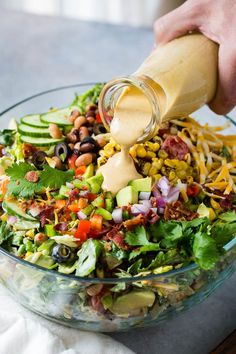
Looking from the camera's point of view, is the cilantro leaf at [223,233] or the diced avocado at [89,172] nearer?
the cilantro leaf at [223,233]

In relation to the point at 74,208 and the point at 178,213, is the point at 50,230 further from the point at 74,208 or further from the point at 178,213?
the point at 178,213

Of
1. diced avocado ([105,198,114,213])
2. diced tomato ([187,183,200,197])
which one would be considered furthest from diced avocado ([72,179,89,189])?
diced tomato ([187,183,200,197])

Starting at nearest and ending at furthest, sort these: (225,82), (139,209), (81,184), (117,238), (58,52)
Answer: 1. (117,238)
2. (139,209)
3. (81,184)
4. (225,82)
5. (58,52)

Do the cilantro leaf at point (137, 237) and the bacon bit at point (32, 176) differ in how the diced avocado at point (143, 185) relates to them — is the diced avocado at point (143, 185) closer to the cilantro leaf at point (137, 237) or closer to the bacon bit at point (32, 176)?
the cilantro leaf at point (137, 237)

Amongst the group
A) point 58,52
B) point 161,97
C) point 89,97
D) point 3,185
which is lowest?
point 58,52

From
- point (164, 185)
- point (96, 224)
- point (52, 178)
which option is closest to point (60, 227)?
point (96, 224)

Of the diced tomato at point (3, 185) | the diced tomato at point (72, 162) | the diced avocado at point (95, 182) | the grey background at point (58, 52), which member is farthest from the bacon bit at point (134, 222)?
the grey background at point (58, 52)

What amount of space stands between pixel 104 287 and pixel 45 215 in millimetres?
417

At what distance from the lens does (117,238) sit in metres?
2.55

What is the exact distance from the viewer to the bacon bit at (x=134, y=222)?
8.46ft

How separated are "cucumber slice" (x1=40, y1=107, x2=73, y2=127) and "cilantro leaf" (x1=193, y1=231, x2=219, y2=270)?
98 centimetres

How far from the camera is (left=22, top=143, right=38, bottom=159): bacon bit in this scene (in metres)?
2.99

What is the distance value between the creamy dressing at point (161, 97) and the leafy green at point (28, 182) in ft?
0.60

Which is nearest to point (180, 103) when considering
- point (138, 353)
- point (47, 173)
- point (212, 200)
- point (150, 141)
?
point (150, 141)
